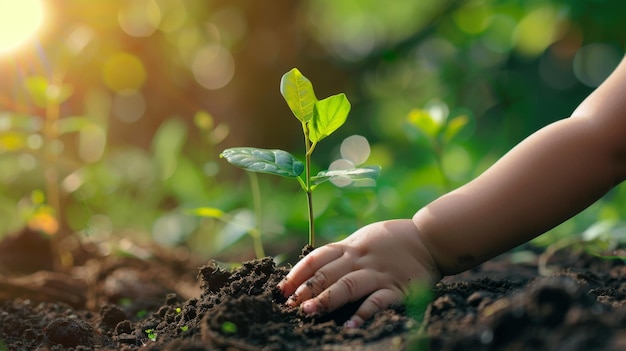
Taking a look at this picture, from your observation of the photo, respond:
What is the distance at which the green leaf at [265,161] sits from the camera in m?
1.32

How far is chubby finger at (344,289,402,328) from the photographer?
1.20m

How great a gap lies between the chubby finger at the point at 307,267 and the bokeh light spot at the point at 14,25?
2276 mm

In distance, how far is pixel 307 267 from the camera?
1365 millimetres

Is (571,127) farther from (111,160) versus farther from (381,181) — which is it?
(111,160)

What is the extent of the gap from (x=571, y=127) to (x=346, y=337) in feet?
2.33

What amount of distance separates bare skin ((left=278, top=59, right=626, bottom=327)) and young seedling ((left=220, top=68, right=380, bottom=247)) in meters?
0.14

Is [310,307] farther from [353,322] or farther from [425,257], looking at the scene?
[425,257]

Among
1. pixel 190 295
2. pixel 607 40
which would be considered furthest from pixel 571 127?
pixel 607 40

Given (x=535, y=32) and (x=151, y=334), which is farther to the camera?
(x=535, y=32)

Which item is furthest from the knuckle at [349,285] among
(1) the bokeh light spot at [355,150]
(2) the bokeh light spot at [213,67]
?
(2) the bokeh light spot at [213,67]

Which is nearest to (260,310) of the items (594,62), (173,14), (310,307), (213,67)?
(310,307)

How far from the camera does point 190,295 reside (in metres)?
2.10

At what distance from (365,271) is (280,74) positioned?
3.79 metres

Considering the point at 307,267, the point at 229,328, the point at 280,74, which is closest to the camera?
the point at 229,328
